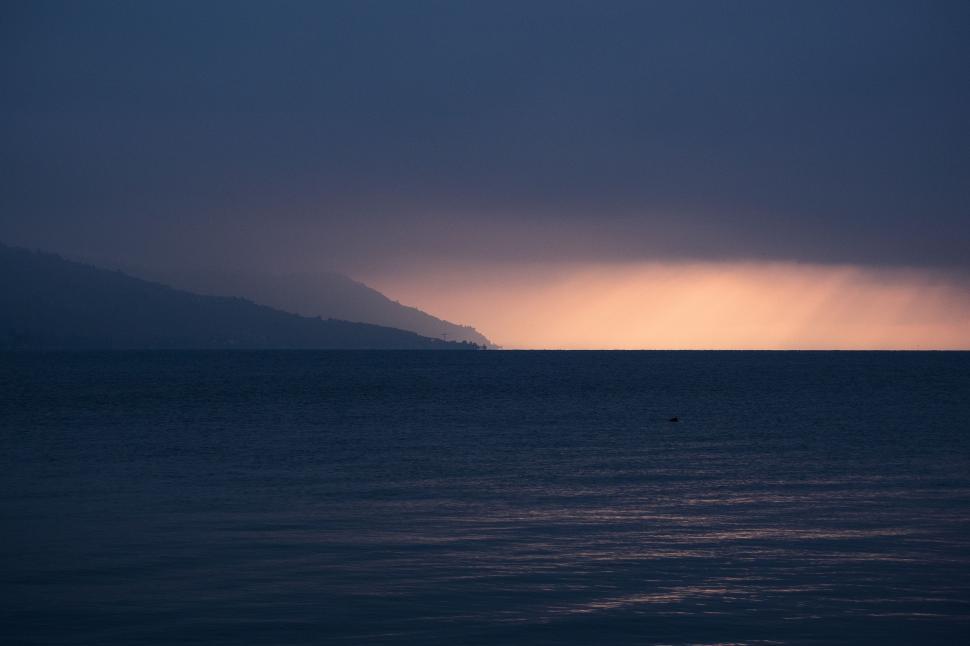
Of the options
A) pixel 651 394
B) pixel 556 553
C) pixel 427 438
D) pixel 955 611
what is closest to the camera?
pixel 955 611

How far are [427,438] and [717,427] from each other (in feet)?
74.2

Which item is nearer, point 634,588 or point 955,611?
point 955,611

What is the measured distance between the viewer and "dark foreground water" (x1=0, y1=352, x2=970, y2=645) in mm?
18203

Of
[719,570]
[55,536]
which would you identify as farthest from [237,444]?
[719,570]

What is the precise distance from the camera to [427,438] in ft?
194

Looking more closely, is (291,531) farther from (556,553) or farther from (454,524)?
(556,553)

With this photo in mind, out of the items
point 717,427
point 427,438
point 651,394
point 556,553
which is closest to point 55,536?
point 556,553

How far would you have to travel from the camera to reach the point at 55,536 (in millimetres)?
26438

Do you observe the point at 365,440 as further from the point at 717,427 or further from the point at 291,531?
the point at 291,531

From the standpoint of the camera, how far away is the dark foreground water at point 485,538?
1820 cm

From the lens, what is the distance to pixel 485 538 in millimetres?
25672

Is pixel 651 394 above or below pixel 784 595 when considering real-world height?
above

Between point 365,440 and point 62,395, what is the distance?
67.6 meters

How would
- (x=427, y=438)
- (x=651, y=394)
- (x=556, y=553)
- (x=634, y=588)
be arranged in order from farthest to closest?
1. (x=651, y=394)
2. (x=427, y=438)
3. (x=556, y=553)
4. (x=634, y=588)
